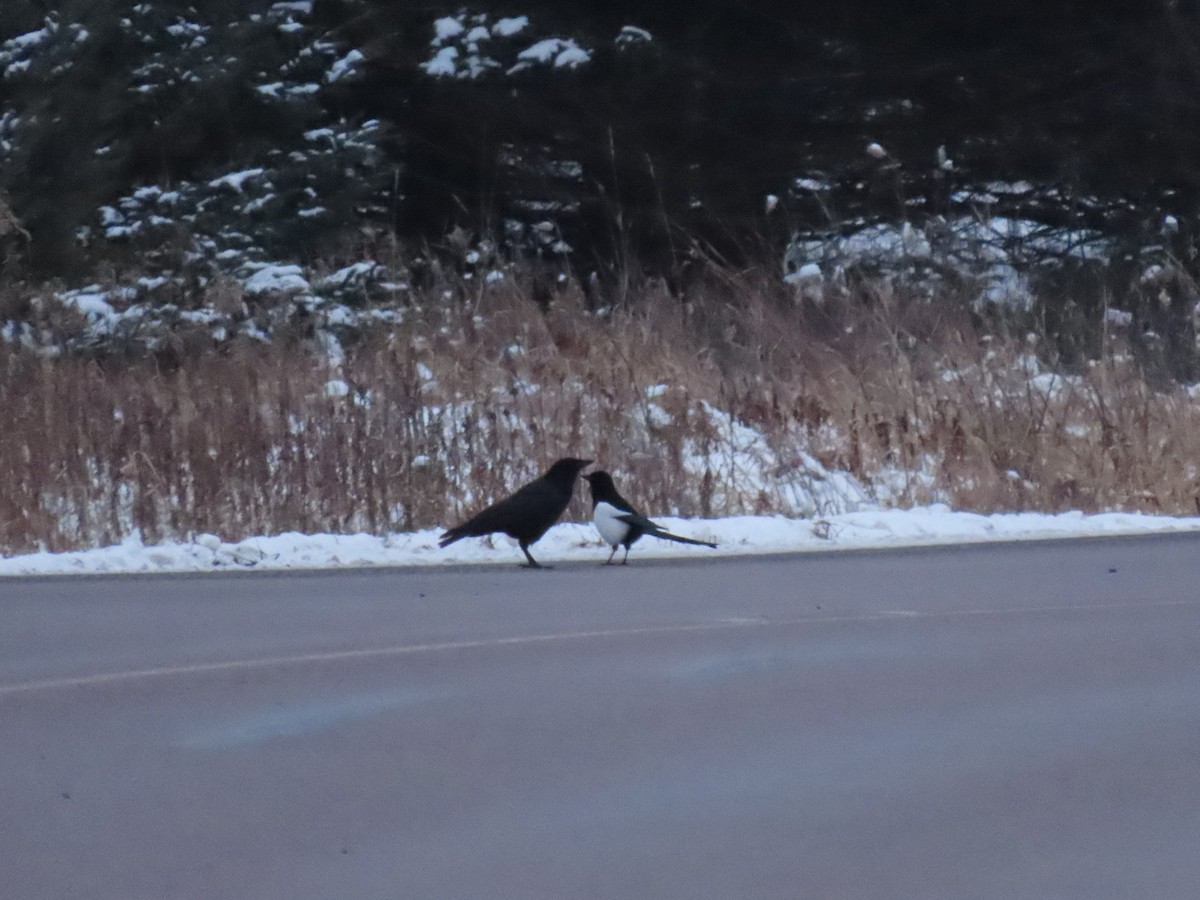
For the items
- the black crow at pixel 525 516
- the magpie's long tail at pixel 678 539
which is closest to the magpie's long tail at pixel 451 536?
the black crow at pixel 525 516

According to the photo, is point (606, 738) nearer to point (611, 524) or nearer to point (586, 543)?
point (611, 524)

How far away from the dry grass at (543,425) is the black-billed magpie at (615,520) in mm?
2173

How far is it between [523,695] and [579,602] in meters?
2.46

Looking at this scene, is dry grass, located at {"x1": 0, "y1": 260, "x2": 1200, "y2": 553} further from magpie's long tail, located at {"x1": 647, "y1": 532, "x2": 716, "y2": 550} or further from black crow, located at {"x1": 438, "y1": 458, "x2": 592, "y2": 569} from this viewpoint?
black crow, located at {"x1": 438, "y1": 458, "x2": 592, "y2": 569}

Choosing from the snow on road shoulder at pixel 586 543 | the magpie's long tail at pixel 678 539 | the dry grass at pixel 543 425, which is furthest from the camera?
the dry grass at pixel 543 425

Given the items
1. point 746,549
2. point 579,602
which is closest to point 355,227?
point 746,549

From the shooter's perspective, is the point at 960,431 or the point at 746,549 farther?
the point at 960,431

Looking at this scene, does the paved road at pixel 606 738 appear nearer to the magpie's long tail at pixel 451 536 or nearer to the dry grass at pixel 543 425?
the magpie's long tail at pixel 451 536

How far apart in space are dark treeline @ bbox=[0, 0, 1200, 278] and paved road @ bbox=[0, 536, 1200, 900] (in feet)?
48.8

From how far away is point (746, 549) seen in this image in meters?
12.3

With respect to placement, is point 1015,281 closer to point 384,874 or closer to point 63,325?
point 63,325

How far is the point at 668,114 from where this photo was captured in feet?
85.8

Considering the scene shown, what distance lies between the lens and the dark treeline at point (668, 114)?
25.0m

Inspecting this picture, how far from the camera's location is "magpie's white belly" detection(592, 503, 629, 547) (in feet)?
37.2
